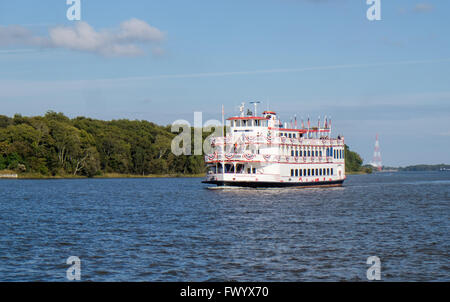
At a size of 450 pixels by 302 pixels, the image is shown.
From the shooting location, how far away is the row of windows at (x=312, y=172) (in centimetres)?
8181

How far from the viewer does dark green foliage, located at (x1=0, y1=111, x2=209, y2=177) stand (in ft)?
460

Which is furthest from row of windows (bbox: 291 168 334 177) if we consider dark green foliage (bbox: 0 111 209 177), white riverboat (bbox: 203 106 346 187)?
dark green foliage (bbox: 0 111 209 177)

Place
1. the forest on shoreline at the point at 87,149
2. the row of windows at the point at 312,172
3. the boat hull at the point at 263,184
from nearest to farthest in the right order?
1. the boat hull at the point at 263,184
2. the row of windows at the point at 312,172
3. the forest on shoreline at the point at 87,149

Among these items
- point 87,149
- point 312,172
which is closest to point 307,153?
point 312,172

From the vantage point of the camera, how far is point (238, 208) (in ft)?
172

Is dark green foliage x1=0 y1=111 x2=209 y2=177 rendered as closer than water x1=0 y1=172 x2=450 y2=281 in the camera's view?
No

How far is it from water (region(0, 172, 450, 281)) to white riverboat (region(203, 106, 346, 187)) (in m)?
19.7

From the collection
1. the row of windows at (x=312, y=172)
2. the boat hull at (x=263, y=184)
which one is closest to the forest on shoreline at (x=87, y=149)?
the row of windows at (x=312, y=172)

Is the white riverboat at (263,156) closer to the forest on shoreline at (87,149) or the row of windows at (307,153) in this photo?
the row of windows at (307,153)

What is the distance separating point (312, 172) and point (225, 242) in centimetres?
5640

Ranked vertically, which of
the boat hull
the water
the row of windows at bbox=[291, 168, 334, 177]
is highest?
the row of windows at bbox=[291, 168, 334, 177]

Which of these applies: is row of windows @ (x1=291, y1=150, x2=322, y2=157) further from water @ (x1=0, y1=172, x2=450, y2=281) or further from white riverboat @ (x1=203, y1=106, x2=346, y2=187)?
water @ (x1=0, y1=172, x2=450, y2=281)
